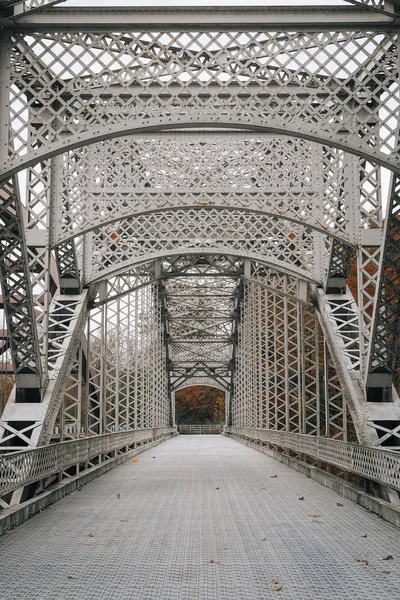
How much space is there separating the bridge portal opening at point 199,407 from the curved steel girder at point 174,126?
260ft

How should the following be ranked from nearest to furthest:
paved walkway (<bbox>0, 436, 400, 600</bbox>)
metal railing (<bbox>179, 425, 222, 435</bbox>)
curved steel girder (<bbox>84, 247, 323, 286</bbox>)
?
paved walkway (<bbox>0, 436, 400, 600</bbox>) → curved steel girder (<bbox>84, 247, 323, 286</bbox>) → metal railing (<bbox>179, 425, 222, 435</bbox>)

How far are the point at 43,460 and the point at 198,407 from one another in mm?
76593

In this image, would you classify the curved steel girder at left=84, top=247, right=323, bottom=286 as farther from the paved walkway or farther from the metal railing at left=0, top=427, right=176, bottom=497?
the paved walkway

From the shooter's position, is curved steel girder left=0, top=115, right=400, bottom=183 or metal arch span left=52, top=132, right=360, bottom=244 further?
metal arch span left=52, top=132, right=360, bottom=244

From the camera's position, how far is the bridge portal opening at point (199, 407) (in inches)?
3465

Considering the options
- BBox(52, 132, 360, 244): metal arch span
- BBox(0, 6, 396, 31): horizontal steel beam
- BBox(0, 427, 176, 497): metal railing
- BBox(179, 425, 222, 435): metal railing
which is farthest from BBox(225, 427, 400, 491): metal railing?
BBox(179, 425, 222, 435): metal railing

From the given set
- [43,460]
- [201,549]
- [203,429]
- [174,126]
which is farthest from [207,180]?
[203,429]

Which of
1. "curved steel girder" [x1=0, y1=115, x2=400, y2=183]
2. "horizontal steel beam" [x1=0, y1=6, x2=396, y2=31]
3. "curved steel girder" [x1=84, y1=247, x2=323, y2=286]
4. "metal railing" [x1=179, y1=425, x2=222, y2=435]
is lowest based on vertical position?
"metal railing" [x1=179, y1=425, x2=222, y2=435]

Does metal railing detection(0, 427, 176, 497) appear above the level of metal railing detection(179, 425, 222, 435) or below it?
below

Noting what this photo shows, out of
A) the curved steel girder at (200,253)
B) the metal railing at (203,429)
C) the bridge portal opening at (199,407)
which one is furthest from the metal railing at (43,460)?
the bridge portal opening at (199,407)

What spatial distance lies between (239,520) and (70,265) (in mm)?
8661

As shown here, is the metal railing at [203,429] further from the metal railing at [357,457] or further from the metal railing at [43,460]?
the metal railing at [43,460]

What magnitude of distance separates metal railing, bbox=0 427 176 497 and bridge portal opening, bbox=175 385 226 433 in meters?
67.9

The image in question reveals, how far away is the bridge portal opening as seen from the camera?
88.0 meters
